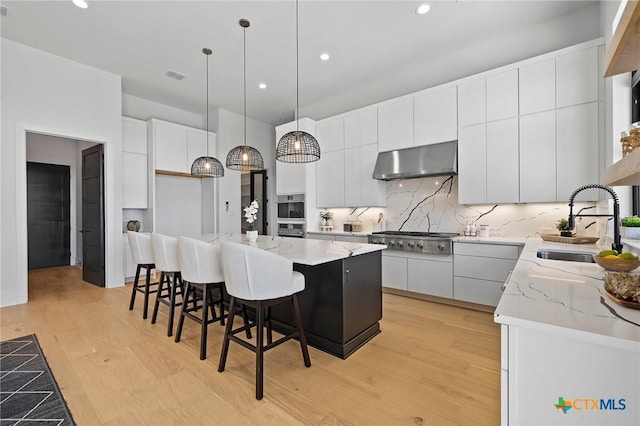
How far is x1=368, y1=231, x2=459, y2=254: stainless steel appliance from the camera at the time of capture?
361 centimetres

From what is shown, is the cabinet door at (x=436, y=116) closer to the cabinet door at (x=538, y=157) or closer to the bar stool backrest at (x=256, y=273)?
the cabinet door at (x=538, y=157)

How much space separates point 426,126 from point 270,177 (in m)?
4.22

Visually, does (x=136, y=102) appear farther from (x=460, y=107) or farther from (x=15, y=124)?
(x=460, y=107)

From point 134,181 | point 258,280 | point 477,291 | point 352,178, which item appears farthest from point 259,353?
point 134,181

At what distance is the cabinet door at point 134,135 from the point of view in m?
5.09

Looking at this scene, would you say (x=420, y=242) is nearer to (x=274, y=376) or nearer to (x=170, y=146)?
(x=274, y=376)

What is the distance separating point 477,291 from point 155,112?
644 cm

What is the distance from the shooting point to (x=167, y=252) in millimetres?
2975

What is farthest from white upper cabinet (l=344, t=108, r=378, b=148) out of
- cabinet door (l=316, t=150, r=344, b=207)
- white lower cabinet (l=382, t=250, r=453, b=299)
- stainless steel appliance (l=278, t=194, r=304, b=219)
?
white lower cabinet (l=382, t=250, r=453, b=299)

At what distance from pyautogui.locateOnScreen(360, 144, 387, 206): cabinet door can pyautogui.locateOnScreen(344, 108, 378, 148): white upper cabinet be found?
0.42 ft

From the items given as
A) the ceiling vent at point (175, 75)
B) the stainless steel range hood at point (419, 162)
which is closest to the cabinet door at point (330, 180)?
the stainless steel range hood at point (419, 162)

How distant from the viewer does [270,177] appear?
725 centimetres

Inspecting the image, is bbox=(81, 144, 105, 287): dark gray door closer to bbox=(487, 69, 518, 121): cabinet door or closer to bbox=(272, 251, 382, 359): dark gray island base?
bbox=(272, 251, 382, 359): dark gray island base

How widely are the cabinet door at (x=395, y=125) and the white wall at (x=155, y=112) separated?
153 inches
